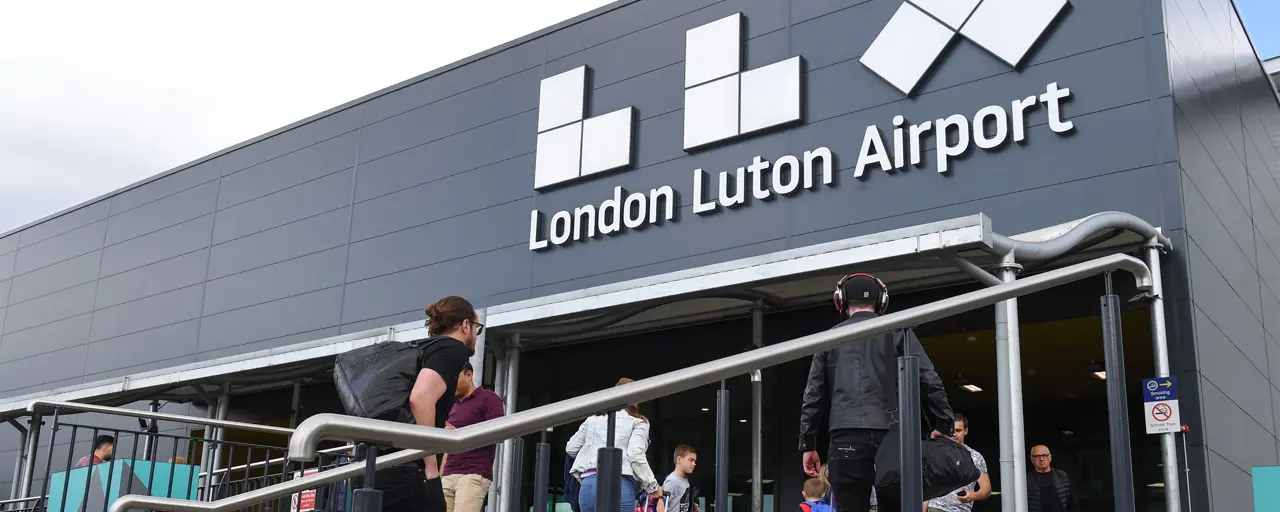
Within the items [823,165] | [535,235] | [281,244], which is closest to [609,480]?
[823,165]

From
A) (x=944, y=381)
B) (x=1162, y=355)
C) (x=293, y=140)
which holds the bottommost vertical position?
(x=1162, y=355)

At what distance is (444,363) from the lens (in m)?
4.10

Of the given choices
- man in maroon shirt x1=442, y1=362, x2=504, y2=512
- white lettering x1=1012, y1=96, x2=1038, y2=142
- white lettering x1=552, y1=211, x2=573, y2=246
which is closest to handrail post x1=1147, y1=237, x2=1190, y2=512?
white lettering x1=1012, y1=96, x2=1038, y2=142

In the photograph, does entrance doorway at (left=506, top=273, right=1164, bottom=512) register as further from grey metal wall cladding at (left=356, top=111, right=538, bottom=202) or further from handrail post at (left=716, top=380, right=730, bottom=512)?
handrail post at (left=716, top=380, right=730, bottom=512)

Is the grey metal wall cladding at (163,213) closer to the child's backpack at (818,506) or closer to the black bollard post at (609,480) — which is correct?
the child's backpack at (818,506)

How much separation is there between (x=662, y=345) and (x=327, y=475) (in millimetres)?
8182

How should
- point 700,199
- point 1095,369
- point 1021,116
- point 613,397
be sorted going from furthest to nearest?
point 700,199
point 1095,369
point 1021,116
point 613,397

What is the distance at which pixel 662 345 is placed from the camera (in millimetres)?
11961

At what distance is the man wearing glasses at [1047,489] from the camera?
8.76 m

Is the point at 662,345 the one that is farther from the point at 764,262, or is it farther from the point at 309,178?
the point at 309,178

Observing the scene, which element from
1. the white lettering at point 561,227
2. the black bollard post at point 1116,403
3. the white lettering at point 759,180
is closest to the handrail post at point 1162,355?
the white lettering at point 759,180

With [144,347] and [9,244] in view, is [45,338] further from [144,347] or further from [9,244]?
[144,347]

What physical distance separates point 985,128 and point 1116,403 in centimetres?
628

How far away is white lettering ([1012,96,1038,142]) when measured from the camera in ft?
30.6
